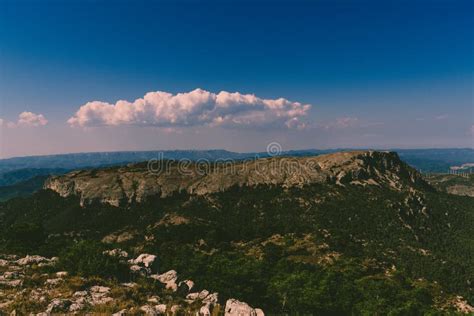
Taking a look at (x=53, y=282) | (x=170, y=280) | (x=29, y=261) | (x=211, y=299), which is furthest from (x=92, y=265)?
(x=211, y=299)

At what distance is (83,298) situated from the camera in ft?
112

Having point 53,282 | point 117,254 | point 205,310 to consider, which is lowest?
point 117,254

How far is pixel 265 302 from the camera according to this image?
71.4 m

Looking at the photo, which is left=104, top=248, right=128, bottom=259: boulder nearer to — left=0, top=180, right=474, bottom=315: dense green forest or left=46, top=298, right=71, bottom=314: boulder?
left=0, top=180, right=474, bottom=315: dense green forest

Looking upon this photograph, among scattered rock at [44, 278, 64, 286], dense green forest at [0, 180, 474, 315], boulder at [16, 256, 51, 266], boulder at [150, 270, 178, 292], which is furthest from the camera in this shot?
dense green forest at [0, 180, 474, 315]

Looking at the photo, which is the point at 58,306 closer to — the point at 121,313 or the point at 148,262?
the point at 121,313

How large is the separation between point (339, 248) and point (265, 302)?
9893 centimetres

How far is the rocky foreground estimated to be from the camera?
31.2 metres

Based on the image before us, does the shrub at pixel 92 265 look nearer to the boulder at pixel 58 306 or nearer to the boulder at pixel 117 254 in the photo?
the boulder at pixel 117 254

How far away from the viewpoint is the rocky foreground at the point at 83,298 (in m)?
31.2

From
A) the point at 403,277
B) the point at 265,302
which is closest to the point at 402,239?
the point at 403,277

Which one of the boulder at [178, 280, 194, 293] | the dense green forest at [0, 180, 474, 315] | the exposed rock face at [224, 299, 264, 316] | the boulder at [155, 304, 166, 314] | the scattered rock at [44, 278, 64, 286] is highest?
the scattered rock at [44, 278, 64, 286]

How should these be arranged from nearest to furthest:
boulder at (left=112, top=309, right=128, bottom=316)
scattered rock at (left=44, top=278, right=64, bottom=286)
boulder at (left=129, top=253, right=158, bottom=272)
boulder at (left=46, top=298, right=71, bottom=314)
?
boulder at (left=112, top=309, right=128, bottom=316) → boulder at (left=46, top=298, right=71, bottom=314) → scattered rock at (left=44, top=278, right=64, bottom=286) → boulder at (left=129, top=253, right=158, bottom=272)

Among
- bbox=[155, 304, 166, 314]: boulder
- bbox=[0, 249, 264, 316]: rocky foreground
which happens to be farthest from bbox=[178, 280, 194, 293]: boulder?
bbox=[155, 304, 166, 314]: boulder
